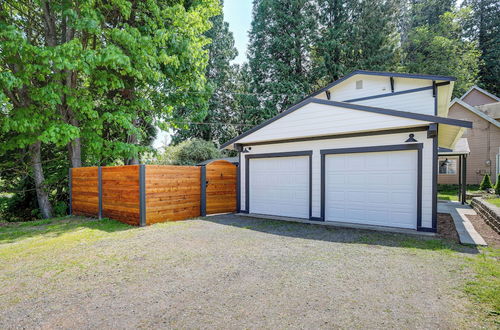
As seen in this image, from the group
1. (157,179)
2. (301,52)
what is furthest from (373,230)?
(301,52)

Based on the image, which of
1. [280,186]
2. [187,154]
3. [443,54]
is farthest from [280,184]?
[443,54]

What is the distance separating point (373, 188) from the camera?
697cm

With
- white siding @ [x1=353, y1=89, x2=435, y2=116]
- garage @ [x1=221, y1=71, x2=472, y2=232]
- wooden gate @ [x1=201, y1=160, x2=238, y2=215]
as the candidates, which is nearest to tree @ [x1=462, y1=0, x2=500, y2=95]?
white siding @ [x1=353, y1=89, x2=435, y2=116]

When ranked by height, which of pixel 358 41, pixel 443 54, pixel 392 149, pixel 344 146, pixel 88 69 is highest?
pixel 358 41

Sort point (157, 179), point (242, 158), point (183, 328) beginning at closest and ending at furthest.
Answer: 1. point (183, 328)
2. point (157, 179)
3. point (242, 158)

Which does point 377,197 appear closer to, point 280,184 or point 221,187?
point 280,184

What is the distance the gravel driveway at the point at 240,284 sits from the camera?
2641mm

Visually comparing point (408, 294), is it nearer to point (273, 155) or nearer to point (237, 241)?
point (237, 241)

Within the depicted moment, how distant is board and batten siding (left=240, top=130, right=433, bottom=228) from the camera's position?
6.17 m

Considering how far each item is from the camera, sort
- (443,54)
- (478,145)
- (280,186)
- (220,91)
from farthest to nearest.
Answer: (220,91), (443,54), (478,145), (280,186)

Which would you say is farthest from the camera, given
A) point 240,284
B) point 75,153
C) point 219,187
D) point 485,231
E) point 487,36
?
point 487,36

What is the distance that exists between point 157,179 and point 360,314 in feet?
20.0

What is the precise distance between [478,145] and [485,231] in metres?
14.8

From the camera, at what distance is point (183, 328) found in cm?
248
